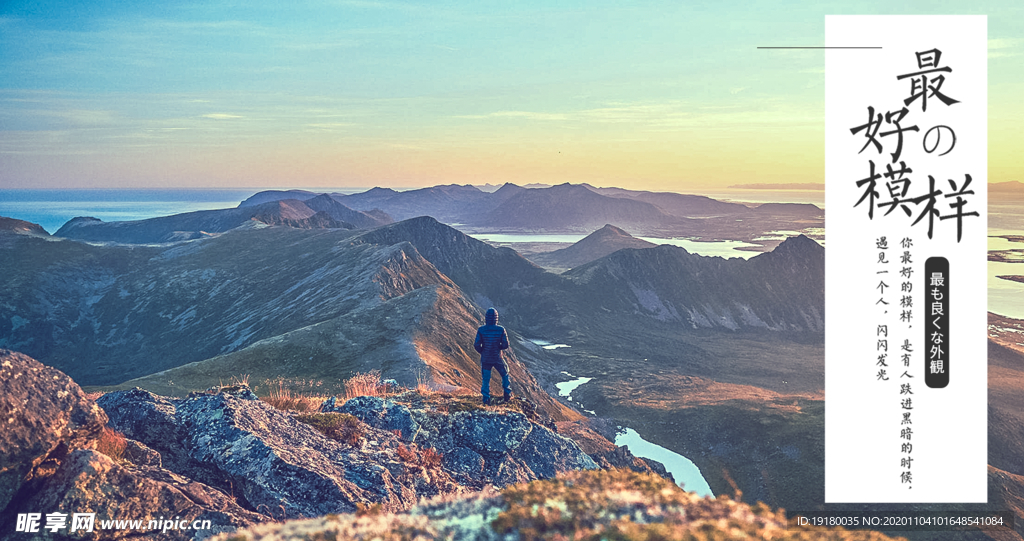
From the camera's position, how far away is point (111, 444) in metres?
10.7

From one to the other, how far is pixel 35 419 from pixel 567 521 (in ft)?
30.3

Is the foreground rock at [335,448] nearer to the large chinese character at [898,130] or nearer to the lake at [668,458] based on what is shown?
the large chinese character at [898,130]

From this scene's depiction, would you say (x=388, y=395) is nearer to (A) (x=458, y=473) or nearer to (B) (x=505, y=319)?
(A) (x=458, y=473)

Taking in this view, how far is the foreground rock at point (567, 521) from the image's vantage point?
6.88 metres

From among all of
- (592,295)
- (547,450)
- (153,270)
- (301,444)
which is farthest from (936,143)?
(592,295)

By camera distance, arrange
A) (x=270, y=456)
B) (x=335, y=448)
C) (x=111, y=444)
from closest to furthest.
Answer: (x=111, y=444)
(x=270, y=456)
(x=335, y=448)

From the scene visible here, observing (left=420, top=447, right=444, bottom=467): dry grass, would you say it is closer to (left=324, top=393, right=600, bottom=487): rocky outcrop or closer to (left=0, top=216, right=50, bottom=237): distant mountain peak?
(left=324, top=393, right=600, bottom=487): rocky outcrop

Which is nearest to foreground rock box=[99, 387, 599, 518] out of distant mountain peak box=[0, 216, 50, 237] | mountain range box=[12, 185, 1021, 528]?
mountain range box=[12, 185, 1021, 528]

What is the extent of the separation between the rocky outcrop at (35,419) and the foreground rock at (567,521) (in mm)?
4926

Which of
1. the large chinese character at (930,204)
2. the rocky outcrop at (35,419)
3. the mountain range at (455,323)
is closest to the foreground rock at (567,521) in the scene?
the rocky outcrop at (35,419)

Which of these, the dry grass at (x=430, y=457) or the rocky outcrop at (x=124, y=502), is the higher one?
the rocky outcrop at (x=124, y=502)

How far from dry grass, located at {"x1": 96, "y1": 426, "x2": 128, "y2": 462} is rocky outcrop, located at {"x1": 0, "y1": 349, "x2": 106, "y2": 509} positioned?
157 mm

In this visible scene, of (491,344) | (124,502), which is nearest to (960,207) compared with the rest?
(491,344)

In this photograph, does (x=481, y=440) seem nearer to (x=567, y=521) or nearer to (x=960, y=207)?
(x=567, y=521)
